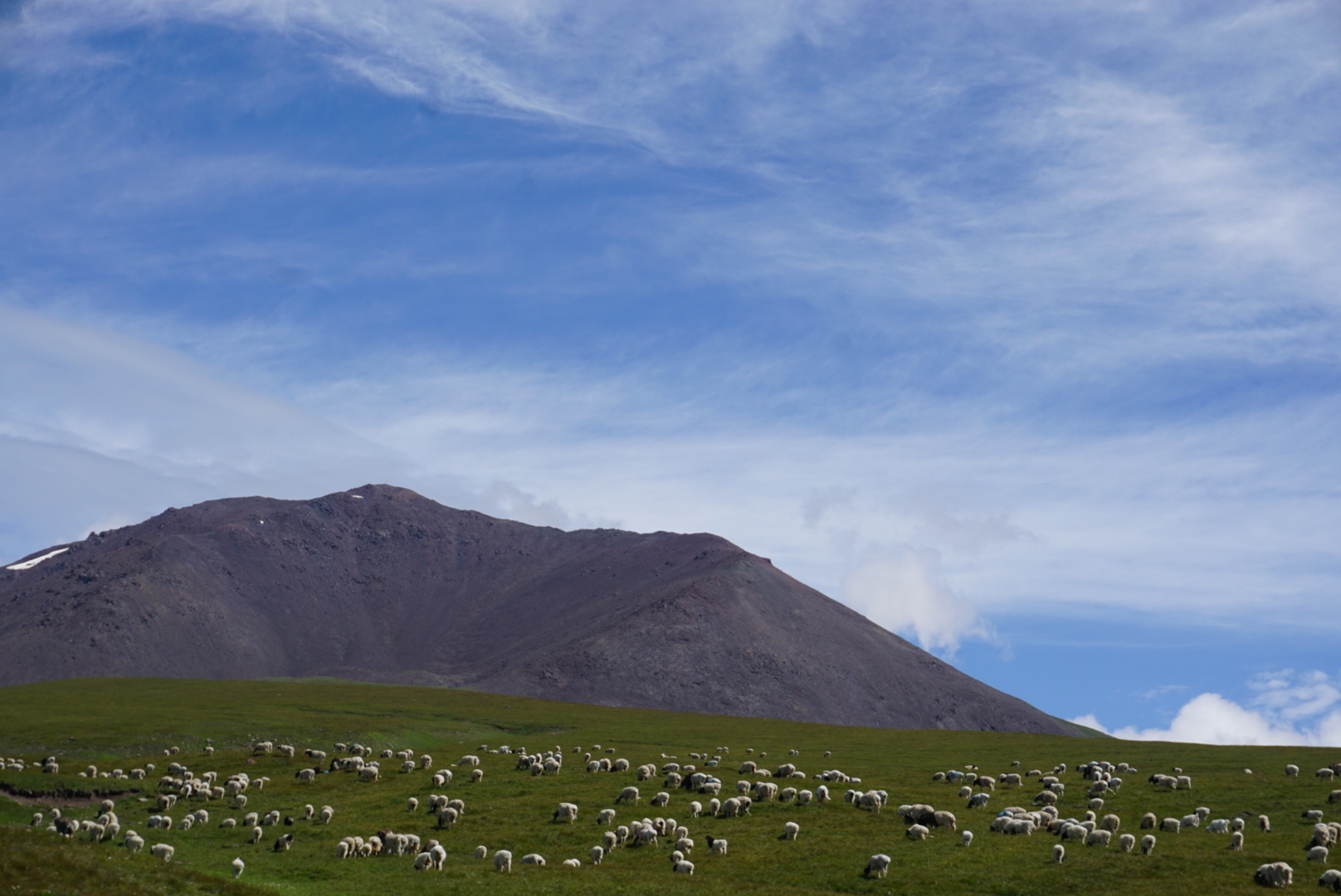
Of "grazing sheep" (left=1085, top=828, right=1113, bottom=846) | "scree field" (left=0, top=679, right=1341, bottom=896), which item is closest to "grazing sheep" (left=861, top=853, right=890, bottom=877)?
"scree field" (left=0, top=679, right=1341, bottom=896)

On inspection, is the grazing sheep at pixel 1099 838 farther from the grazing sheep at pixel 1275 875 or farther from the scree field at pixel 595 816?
the grazing sheep at pixel 1275 875

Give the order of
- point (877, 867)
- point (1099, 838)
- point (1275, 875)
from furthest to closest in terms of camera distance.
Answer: point (1099, 838) < point (877, 867) < point (1275, 875)

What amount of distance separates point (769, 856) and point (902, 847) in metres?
4.73

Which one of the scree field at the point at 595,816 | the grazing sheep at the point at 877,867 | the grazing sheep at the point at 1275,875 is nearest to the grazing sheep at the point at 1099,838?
the scree field at the point at 595,816

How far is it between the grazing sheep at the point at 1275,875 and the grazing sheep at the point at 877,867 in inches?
423

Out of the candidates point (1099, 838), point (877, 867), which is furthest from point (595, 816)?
point (1099, 838)

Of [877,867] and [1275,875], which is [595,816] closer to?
[877,867]

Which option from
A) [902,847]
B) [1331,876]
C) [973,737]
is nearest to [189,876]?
[902,847]

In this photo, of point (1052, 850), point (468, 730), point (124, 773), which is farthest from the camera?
point (468, 730)

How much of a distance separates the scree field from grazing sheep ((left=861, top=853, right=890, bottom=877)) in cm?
46

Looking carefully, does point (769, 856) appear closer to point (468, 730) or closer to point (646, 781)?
point (646, 781)

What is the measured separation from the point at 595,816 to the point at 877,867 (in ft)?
45.8

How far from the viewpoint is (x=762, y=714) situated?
18475 cm

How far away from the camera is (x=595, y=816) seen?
43375 millimetres
